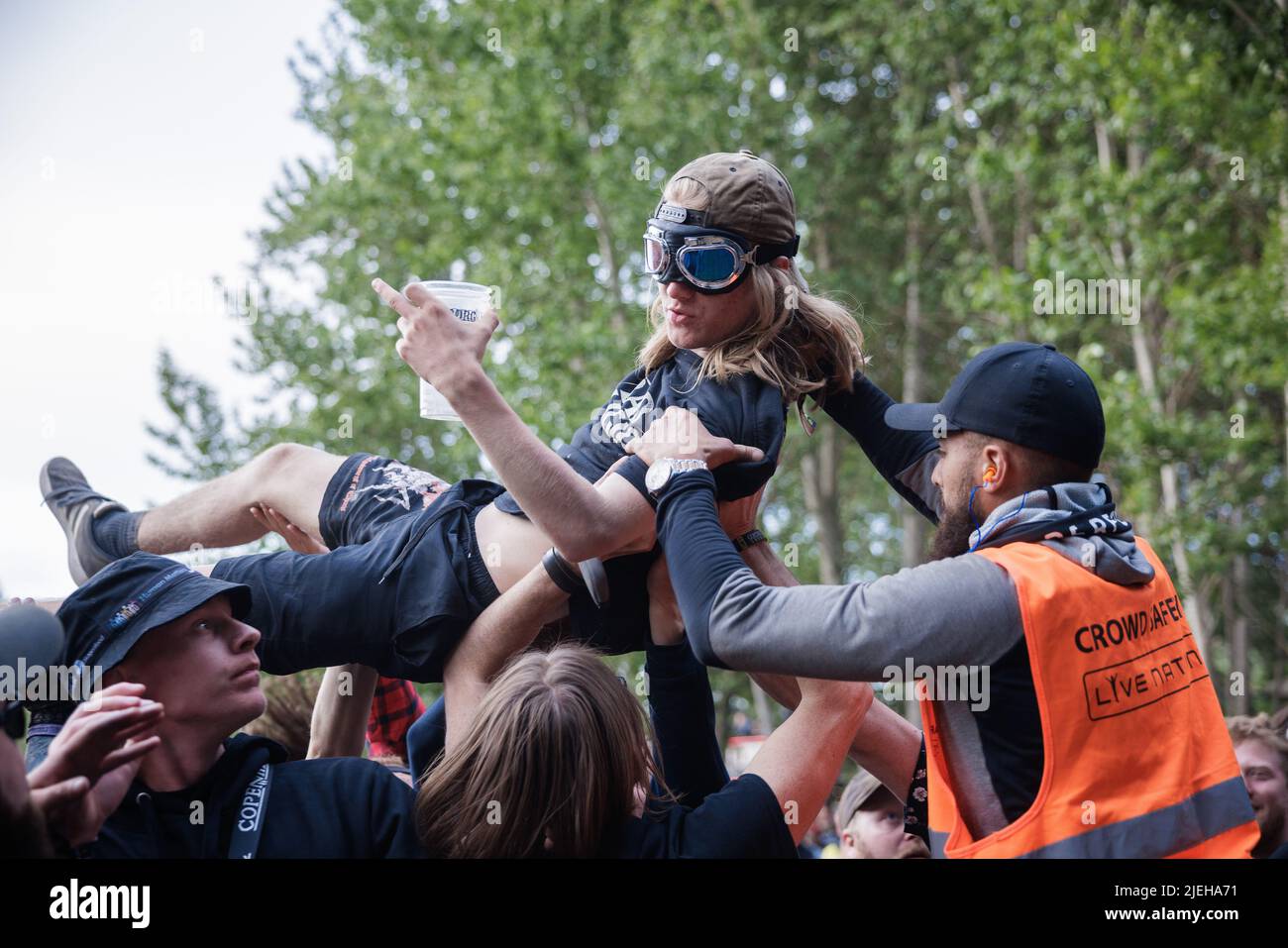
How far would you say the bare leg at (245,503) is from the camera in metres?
3.68

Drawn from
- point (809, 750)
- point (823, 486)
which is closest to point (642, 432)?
point (809, 750)

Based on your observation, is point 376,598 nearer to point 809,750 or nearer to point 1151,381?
point 809,750

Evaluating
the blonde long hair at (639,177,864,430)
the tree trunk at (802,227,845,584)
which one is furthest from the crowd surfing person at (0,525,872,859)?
the tree trunk at (802,227,845,584)

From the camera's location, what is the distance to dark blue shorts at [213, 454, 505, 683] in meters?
3.20

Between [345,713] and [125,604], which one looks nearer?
[125,604]

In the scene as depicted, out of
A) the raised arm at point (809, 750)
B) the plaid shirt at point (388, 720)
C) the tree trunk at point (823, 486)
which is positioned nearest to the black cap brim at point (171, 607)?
the raised arm at point (809, 750)

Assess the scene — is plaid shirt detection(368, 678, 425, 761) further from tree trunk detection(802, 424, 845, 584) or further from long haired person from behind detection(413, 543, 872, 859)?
tree trunk detection(802, 424, 845, 584)

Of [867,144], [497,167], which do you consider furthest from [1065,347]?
[497,167]

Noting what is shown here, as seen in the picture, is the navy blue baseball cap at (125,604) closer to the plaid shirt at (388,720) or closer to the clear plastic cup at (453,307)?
the clear plastic cup at (453,307)

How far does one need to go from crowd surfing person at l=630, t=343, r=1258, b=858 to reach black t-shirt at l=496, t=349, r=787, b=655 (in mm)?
465

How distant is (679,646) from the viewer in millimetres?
3064

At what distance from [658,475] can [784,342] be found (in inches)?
28.9

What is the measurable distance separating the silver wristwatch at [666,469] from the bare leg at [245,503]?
127 cm
